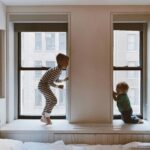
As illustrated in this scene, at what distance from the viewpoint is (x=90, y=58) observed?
3.43m

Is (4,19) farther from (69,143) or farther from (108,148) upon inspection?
(108,148)

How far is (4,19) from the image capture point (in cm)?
338

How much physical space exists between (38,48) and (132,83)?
121cm

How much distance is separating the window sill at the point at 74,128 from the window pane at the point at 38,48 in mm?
753

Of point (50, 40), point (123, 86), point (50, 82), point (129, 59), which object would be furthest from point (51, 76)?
point (129, 59)

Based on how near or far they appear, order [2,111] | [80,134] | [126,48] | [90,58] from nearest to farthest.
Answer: [80,134], [2,111], [90,58], [126,48]

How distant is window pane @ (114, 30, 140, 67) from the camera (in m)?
3.63

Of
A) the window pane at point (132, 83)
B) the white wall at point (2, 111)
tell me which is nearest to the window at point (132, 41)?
the window pane at point (132, 83)

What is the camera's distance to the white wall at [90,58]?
134 inches

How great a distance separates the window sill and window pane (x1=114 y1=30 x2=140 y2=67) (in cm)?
73

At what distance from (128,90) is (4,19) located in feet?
5.41

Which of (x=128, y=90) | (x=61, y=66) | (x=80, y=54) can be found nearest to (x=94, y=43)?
(x=80, y=54)

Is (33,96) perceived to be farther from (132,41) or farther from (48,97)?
(132,41)

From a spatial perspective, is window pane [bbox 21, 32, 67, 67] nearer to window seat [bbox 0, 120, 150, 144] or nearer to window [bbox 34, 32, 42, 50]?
window [bbox 34, 32, 42, 50]
